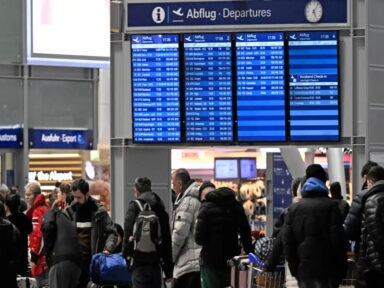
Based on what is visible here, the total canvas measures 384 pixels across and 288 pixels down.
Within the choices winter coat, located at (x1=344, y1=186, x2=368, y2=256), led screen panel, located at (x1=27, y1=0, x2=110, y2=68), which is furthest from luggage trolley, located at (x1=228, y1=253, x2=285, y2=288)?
led screen panel, located at (x1=27, y1=0, x2=110, y2=68)

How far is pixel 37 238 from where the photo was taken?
13844 mm

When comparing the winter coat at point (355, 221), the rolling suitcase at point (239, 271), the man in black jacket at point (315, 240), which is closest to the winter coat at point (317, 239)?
the man in black jacket at point (315, 240)

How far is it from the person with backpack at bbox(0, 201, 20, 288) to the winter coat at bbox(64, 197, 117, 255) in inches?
44.9

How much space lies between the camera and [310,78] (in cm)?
1414

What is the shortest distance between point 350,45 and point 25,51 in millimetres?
14557

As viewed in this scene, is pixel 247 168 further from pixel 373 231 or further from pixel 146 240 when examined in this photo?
pixel 373 231

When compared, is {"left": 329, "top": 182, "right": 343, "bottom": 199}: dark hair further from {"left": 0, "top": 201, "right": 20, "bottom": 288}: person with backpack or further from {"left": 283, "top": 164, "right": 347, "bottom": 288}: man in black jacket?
{"left": 0, "top": 201, "right": 20, "bottom": 288}: person with backpack

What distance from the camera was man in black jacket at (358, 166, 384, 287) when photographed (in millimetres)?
10305

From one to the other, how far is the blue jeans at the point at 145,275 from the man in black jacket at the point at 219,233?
1.65 feet

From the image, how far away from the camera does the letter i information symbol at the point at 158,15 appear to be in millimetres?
14625

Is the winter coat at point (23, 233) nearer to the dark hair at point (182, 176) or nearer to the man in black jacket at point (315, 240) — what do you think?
the dark hair at point (182, 176)

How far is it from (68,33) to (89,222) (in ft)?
50.8

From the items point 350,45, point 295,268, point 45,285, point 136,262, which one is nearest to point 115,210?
point 45,285

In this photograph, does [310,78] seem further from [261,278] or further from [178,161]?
[178,161]
